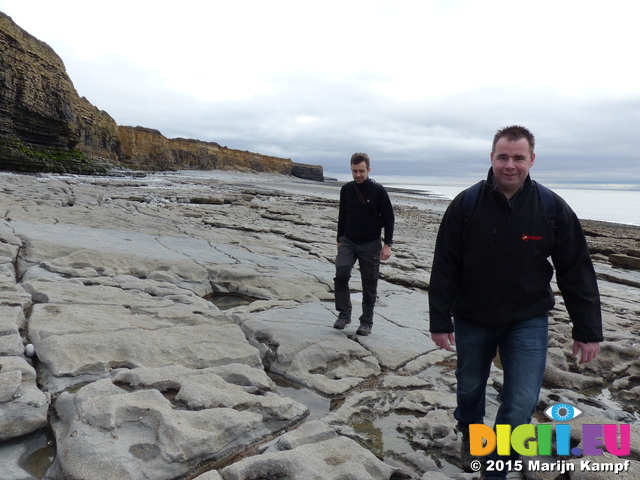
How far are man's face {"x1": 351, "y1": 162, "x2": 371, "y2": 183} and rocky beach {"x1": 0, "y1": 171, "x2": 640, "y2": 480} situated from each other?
191 centimetres

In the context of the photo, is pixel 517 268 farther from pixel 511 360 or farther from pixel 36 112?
pixel 36 112

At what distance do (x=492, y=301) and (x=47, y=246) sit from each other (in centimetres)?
645

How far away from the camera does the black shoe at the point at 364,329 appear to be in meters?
5.26

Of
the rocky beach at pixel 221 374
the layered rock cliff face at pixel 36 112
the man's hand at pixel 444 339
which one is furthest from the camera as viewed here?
the layered rock cliff face at pixel 36 112

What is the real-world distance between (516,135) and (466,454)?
2.23 m

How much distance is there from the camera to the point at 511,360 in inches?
109

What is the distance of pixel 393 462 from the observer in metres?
2.97

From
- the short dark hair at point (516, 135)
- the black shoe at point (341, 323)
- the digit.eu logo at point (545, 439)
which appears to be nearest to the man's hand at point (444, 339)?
the digit.eu logo at point (545, 439)

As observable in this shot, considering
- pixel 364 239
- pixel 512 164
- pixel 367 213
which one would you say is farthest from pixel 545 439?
pixel 367 213

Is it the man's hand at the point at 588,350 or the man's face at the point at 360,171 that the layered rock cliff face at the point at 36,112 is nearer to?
the man's face at the point at 360,171

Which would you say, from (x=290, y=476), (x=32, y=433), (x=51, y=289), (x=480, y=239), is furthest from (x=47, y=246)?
(x=480, y=239)

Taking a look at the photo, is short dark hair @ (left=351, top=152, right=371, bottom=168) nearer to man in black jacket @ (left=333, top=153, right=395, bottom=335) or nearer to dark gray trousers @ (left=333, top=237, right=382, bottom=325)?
man in black jacket @ (left=333, top=153, right=395, bottom=335)

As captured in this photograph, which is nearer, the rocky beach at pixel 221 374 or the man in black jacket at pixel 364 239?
the rocky beach at pixel 221 374

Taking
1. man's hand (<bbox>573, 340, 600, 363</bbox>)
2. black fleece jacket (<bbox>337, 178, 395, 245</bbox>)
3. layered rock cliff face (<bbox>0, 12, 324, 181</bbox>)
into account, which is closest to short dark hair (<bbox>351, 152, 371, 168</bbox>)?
black fleece jacket (<bbox>337, 178, 395, 245</bbox>)
